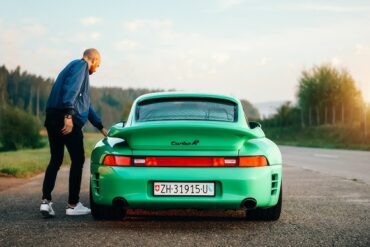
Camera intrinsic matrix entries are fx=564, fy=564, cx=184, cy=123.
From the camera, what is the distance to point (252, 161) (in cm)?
545

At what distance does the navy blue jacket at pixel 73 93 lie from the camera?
6.33 metres

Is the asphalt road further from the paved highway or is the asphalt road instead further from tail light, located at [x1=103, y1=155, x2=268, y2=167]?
the paved highway

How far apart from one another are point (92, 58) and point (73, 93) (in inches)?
22.5

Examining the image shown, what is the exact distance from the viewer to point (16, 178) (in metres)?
12.5

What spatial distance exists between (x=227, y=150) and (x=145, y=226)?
1.20 metres

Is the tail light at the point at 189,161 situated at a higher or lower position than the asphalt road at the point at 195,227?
higher

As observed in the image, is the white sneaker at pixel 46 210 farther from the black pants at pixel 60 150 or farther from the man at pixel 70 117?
the black pants at pixel 60 150

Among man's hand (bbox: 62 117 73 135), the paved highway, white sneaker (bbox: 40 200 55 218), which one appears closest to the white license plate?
man's hand (bbox: 62 117 73 135)

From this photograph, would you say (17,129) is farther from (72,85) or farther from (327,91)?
(72,85)

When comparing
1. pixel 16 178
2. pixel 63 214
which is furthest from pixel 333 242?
pixel 16 178

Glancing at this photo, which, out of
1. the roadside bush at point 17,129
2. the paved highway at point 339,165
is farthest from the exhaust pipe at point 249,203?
the roadside bush at point 17,129

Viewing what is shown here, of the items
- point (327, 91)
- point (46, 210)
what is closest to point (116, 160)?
point (46, 210)

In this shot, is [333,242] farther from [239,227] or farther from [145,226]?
[145,226]

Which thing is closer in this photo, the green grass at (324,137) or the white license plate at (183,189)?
the white license plate at (183,189)
